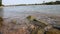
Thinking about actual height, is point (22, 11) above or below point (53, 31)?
below

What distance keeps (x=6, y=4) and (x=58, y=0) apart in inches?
33.7

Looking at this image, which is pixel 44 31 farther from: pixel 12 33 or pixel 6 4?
pixel 6 4

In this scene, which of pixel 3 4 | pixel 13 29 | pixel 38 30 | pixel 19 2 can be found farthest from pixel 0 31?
pixel 19 2

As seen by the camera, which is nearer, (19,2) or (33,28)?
(33,28)

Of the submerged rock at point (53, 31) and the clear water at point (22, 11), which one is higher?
the submerged rock at point (53, 31)

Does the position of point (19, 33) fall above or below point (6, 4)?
above

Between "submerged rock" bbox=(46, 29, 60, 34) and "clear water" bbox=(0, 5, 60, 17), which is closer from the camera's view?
"submerged rock" bbox=(46, 29, 60, 34)

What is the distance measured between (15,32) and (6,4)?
1718 mm

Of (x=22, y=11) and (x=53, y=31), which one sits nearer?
(x=53, y=31)

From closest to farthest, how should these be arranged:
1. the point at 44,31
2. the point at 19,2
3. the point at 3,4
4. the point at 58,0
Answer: the point at 44,31 < the point at 3,4 < the point at 19,2 < the point at 58,0

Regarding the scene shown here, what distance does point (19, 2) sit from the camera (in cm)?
242

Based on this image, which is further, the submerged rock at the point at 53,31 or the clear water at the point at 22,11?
the clear water at the point at 22,11

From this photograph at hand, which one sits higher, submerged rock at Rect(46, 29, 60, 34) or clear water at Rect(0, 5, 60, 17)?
submerged rock at Rect(46, 29, 60, 34)

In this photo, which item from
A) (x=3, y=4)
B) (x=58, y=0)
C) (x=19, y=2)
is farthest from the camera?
(x=58, y=0)
